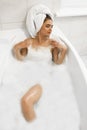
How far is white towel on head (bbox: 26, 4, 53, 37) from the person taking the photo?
1.66 m

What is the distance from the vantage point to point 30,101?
1.44 meters

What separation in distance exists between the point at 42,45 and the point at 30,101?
1.65ft

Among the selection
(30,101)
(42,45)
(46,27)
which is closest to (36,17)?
(46,27)

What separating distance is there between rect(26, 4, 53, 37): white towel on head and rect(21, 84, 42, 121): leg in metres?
0.43

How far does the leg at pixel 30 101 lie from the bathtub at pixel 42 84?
0.04m

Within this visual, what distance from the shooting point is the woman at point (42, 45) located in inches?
66.7

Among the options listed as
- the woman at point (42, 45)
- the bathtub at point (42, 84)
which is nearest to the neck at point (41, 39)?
the woman at point (42, 45)

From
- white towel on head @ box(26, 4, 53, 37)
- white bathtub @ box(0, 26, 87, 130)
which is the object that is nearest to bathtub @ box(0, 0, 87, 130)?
white bathtub @ box(0, 26, 87, 130)

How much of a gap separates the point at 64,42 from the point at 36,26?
10.2 inches

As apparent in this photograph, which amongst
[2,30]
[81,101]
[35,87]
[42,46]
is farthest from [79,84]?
[2,30]

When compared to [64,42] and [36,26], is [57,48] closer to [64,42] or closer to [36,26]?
[64,42]

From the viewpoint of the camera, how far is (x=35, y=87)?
155 cm

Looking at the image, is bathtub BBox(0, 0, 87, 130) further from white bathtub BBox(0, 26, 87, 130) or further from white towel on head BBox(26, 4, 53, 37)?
Answer: white towel on head BBox(26, 4, 53, 37)

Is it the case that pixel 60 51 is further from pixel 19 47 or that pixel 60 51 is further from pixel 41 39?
pixel 19 47
